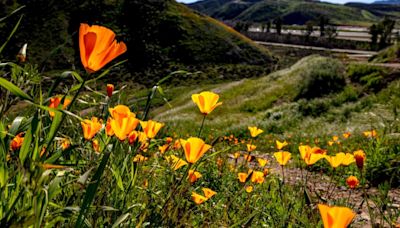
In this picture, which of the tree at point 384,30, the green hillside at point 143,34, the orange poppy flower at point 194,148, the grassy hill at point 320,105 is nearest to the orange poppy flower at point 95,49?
the orange poppy flower at point 194,148

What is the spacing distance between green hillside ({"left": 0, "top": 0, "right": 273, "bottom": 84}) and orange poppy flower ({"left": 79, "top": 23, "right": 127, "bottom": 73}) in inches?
1364

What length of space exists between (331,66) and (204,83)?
20.5m

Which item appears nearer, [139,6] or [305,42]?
[139,6]

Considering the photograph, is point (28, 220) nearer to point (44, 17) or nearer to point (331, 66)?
point (331, 66)

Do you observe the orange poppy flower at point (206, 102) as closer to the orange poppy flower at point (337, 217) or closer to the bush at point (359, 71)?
the orange poppy flower at point (337, 217)

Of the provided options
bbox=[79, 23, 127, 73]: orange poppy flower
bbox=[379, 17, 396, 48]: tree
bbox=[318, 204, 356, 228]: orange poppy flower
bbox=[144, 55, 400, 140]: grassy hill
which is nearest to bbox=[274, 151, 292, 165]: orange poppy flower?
bbox=[318, 204, 356, 228]: orange poppy flower

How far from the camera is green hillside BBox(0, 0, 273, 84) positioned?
124 feet

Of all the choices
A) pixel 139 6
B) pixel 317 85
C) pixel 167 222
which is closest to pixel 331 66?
pixel 317 85

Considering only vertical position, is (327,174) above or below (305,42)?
above

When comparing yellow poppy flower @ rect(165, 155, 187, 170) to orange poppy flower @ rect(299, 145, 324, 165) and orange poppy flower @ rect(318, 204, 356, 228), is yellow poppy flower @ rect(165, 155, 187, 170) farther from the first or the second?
orange poppy flower @ rect(318, 204, 356, 228)

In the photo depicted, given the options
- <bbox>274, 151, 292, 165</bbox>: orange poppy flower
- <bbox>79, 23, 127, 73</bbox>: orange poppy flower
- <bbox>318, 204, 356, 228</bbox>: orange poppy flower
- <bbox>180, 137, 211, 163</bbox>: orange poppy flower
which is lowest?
<bbox>274, 151, 292, 165</bbox>: orange poppy flower

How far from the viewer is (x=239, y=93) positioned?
22.8m

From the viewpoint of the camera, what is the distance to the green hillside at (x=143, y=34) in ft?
124

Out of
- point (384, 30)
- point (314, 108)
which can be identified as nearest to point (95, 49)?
point (314, 108)
